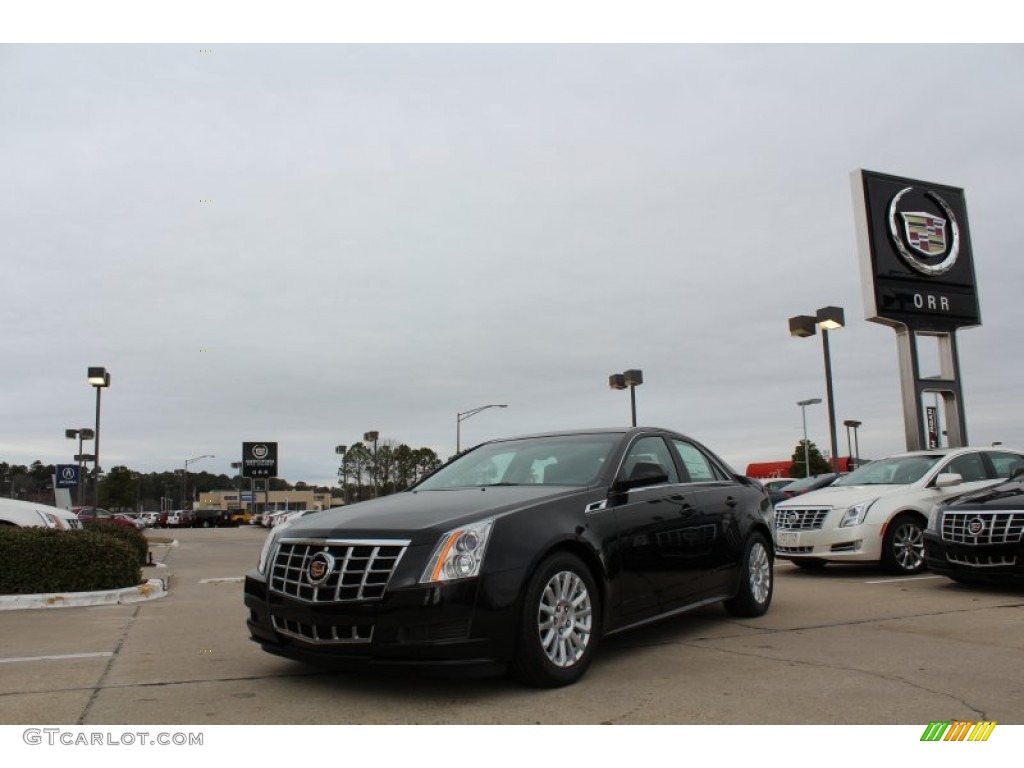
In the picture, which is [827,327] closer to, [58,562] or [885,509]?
[885,509]

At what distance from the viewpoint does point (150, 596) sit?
33.5 feet

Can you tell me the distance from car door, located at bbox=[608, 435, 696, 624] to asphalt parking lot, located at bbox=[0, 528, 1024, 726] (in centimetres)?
40

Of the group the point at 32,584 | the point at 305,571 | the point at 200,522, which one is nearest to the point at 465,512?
the point at 305,571

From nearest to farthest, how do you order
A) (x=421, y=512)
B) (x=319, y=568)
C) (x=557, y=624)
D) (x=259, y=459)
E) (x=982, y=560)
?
(x=319, y=568)
(x=557, y=624)
(x=421, y=512)
(x=982, y=560)
(x=259, y=459)

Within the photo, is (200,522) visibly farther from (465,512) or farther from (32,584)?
(465,512)

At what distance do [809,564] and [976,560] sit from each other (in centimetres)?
343

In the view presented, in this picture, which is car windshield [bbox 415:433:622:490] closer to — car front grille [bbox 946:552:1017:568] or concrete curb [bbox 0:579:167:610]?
car front grille [bbox 946:552:1017:568]

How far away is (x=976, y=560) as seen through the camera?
8406 mm

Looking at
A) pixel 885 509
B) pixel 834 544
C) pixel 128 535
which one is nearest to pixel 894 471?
pixel 885 509

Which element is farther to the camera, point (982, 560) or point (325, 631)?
point (982, 560)

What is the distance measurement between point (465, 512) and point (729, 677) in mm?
1819

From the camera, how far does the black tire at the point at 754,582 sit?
279 inches

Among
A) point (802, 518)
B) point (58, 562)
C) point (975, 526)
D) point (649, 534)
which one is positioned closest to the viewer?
point (649, 534)

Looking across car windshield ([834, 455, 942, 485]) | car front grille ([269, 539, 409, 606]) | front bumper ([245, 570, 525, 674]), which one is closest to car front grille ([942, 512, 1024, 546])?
Result: car windshield ([834, 455, 942, 485])
